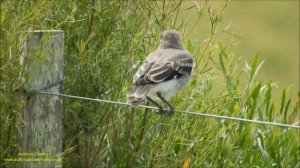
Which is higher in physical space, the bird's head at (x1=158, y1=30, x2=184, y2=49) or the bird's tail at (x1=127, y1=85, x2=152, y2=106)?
the bird's head at (x1=158, y1=30, x2=184, y2=49)

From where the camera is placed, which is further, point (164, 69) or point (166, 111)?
point (164, 69)

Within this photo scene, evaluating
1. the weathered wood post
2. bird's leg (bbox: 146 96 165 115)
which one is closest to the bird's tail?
bird's leg (bbox: 146 96 165 115)

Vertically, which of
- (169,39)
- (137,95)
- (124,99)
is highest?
(169,39)

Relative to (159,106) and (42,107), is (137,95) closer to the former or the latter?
(159,106)

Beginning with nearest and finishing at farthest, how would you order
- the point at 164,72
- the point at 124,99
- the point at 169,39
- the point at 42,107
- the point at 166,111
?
1. the point at 42,107
2. the point at 166,111
3. the point at 164,72
4. the point at 169,39
5. the point at 124,99

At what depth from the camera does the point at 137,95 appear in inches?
270

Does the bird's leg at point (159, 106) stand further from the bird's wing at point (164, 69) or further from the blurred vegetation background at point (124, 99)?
the bird's wing at point (164, 69)

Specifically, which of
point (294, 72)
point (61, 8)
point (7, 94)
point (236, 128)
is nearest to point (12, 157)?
point (7, 94)

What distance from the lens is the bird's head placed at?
7445 mm

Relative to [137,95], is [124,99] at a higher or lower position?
lower

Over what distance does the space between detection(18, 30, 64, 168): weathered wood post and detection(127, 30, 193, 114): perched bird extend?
0.58 meters

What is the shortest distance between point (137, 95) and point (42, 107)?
2.23 ft

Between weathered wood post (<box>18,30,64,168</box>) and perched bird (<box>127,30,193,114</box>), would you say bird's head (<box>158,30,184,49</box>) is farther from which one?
weathered wood post (<box>18,30,64,168</box>)

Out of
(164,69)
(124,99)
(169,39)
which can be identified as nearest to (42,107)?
(124,99)
